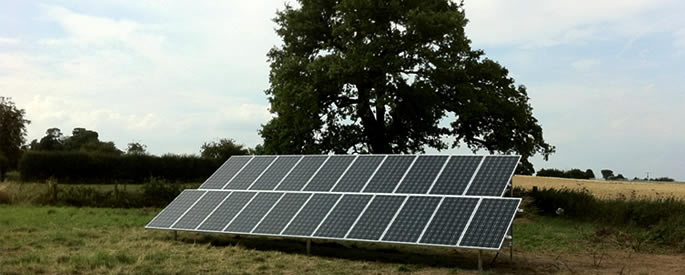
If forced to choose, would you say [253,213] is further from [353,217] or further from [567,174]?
[567,174]

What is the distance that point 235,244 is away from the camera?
1462 centimetres

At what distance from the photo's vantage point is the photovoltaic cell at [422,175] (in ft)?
43.4

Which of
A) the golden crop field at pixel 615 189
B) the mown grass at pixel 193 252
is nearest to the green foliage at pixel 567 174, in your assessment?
the golden crop field at pixel 615 189

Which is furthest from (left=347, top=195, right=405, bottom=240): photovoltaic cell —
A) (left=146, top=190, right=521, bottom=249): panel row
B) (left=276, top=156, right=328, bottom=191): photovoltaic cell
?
(left=276, top=156, right=328, bottom=191): photovoltaic cell

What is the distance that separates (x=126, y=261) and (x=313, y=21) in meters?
18.9

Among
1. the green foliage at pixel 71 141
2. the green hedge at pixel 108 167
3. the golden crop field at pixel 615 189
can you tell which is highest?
the green foliage at pixel 71 141

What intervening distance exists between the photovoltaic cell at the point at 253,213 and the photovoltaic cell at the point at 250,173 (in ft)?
3.33

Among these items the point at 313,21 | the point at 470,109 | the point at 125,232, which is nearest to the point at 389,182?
the point at 125,232

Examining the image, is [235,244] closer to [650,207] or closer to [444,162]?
[444,162]

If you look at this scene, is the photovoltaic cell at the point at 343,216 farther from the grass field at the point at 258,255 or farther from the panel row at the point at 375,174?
the grass field at the point at 258,255

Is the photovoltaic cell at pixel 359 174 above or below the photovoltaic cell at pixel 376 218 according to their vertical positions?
above

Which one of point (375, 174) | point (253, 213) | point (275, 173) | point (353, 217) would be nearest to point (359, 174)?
point (375, 174)

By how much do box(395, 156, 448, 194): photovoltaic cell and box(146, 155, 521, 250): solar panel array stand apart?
0.07 feet

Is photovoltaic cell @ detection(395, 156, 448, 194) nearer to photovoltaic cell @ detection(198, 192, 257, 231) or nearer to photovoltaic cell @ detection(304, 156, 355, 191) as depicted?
photovoltaic cell @ detection(304, 156, 355, 191)
